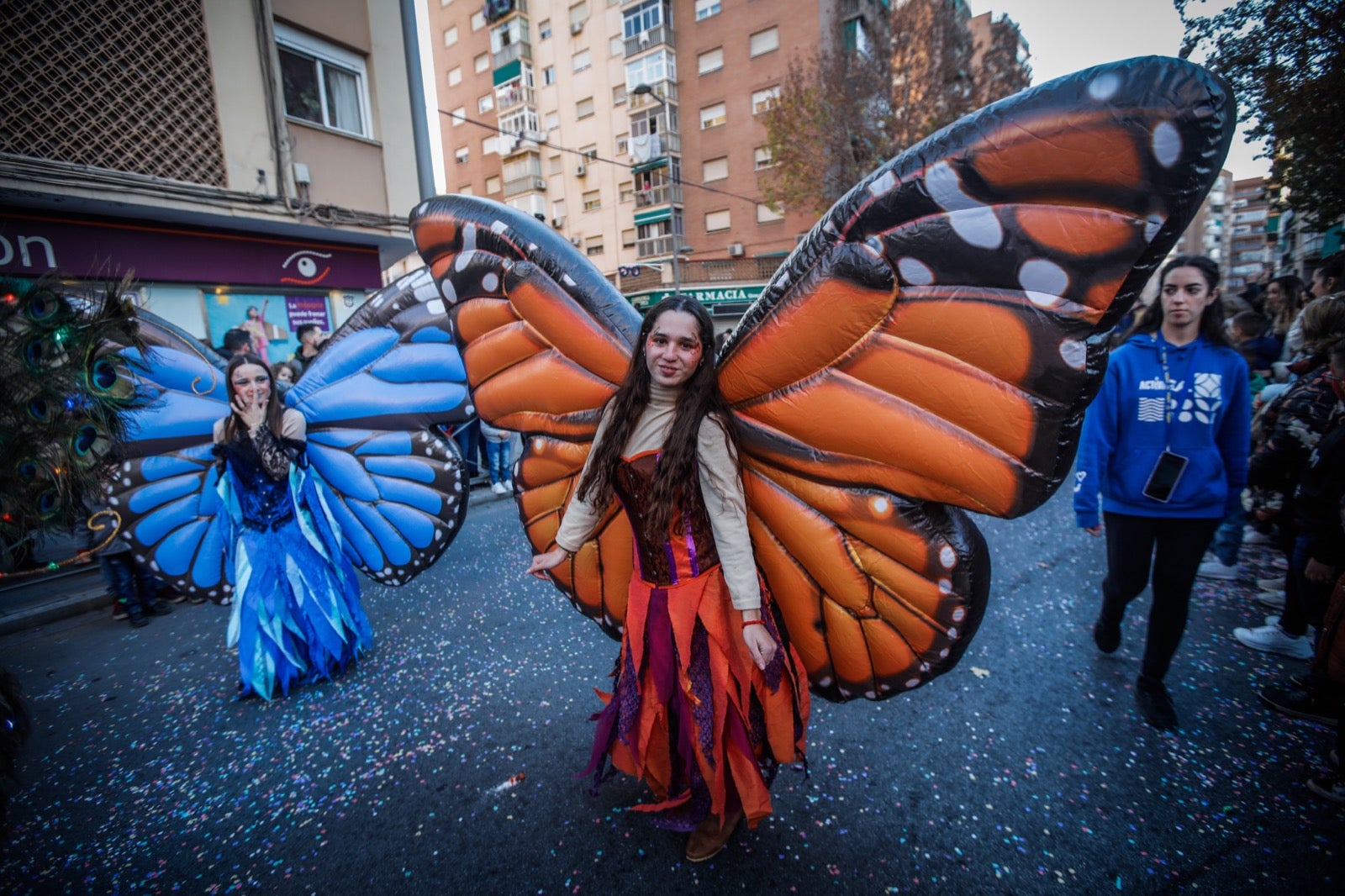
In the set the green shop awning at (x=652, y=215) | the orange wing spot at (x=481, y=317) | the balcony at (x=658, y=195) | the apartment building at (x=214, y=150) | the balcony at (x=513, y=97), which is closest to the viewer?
the orange wing spot at (x=481, y=317)

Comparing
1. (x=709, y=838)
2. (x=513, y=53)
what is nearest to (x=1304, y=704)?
(x=709, y=838)

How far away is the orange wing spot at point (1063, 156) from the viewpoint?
870mm

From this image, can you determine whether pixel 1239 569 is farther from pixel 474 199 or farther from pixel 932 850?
pixel 474 199

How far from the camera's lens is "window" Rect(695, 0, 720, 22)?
77.3 feet

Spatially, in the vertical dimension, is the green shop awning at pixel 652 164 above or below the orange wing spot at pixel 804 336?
above

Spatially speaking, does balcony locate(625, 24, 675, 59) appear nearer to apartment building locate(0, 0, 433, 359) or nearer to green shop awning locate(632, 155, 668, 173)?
green shop awning locate(632, 155, 668, 173)

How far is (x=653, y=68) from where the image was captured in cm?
2448

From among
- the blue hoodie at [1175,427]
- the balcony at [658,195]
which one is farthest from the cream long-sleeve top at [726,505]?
the balcony at [658,195]

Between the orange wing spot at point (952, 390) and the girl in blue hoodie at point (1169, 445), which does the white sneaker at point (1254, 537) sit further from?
the orange wing spot at point (952, 390)

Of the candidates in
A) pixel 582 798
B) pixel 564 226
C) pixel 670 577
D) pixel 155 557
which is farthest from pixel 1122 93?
pixel 564 226

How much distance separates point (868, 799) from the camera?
207 centimetres

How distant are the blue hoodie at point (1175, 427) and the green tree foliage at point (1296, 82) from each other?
4.87 meters

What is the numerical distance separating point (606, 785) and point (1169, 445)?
2495 mm

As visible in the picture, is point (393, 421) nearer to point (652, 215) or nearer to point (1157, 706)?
point (1157, 706)
